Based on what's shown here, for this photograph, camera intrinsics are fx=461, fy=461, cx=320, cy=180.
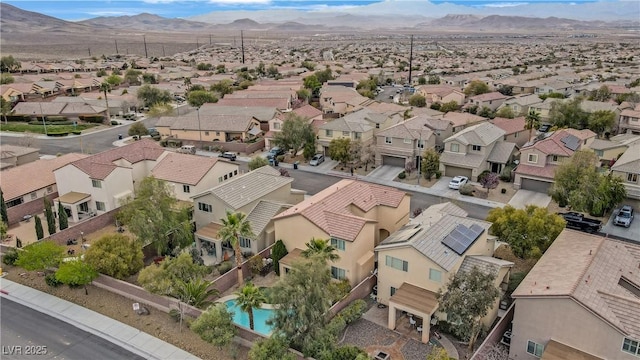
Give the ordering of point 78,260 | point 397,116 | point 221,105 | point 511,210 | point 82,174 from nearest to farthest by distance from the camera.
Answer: point 78,260
point 511,210
point 82,174
point 397,116
point 221,105

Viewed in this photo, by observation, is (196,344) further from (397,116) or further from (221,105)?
(221,105)

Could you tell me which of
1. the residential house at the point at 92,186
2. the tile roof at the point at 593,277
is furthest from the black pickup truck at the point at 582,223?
the residential house at the point at 92,186

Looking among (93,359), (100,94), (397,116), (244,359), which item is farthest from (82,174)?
(100,94)

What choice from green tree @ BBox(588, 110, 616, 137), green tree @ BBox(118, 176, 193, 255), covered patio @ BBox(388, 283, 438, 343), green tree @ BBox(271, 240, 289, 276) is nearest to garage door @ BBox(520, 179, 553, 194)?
green tree @ BBox(588, 110, 616, 137)

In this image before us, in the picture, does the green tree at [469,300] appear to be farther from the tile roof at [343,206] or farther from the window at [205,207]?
the window at [205,207]

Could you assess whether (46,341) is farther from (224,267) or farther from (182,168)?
(182,168)

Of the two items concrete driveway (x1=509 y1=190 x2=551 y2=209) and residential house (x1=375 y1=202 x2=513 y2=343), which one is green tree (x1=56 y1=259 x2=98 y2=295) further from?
concrete driveway (x1=509 y1=190 x2=551 y2=209)
